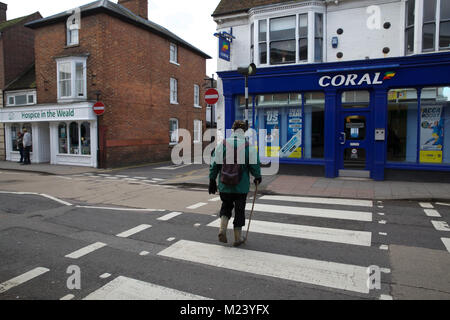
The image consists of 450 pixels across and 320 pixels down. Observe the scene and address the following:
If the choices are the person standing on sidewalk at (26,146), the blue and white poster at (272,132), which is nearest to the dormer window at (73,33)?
the person standing on sidewalk at (26,146)

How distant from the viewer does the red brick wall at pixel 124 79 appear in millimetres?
17391

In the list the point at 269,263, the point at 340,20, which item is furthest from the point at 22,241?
the point at 340,20

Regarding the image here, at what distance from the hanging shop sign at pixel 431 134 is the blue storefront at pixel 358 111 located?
1.1 inches

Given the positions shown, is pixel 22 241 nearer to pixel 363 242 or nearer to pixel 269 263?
pixel 269 263

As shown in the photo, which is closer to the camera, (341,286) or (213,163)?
(341,286)

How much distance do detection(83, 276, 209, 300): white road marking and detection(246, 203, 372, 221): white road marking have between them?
4.11 metres

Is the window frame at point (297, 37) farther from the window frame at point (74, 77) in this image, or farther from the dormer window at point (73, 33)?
the dormer window at point (73, 33)

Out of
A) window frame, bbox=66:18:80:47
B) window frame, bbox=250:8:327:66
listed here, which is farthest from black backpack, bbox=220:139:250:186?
window frame, bbox=66:18:80:47

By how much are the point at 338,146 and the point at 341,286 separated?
9258 mm

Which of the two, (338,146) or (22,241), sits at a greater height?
(338,146)

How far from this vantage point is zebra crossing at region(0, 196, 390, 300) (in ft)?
12.2

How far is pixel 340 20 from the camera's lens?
1236 centimetres
